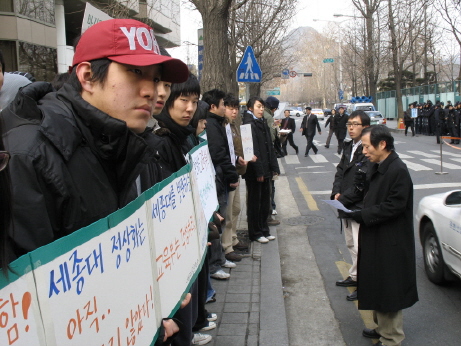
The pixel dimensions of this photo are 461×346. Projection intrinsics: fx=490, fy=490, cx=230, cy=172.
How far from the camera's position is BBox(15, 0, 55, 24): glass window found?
1714cm

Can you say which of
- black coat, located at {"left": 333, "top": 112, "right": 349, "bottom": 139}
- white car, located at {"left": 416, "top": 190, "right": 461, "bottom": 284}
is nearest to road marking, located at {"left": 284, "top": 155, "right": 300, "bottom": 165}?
black coat, located at {"left": 333, "top": 112, "right": 349, "bottom": 139}

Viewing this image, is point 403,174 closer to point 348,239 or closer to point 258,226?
point 348,239

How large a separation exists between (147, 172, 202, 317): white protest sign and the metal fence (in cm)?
3392

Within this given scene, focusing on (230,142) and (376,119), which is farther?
(376,119)

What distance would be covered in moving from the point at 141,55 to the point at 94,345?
3.54 feet

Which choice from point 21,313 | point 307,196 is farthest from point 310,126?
point 21,313

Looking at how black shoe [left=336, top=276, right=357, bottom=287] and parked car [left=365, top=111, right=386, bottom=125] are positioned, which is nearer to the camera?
black shoe [left=336, top=276, right=357, bottom=287]

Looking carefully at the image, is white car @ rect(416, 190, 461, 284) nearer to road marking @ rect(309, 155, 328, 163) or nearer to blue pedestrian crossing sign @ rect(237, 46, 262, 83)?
blue pedestrian crossing sign @ rect(237, 46, 262, 83)

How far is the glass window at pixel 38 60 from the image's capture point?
1705 centimetres

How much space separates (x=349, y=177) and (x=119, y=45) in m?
3.71

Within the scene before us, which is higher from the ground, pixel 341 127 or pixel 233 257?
pixel 341 127

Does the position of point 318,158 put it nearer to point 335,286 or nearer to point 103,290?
point 335,286

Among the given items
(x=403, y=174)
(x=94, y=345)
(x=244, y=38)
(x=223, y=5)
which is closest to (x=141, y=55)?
(x=94, y=345)

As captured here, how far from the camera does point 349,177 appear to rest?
5.17 m
